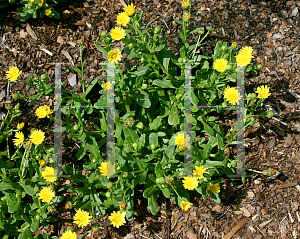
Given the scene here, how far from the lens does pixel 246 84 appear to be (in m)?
4.16

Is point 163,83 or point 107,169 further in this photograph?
point 163,83

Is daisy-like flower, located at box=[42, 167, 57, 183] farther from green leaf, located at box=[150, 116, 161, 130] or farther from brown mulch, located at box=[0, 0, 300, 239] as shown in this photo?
green leaf, located at box=[150, 116, 161, 130]

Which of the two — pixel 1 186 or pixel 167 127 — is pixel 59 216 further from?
pixel 167 127

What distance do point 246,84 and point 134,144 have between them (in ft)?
6.77

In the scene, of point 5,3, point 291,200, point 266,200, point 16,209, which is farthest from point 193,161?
point 5,3

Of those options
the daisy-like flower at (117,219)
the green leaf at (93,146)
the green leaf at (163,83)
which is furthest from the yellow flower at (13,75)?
the daisy-like flower at (117,219)

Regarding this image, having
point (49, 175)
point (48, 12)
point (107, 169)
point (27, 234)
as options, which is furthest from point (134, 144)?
point (48, 12)

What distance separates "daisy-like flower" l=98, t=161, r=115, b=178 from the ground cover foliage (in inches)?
0.5

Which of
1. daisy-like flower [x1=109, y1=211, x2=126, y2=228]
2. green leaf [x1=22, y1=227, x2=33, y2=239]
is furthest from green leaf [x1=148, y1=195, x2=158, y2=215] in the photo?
green leaf [x1=22, y1=227, x2=33, y2=239]

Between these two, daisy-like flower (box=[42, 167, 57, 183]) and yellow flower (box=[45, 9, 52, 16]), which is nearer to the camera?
daisy-like flower (box=[42, 167, 57, 183])

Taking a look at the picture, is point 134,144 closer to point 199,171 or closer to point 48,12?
point 199,171

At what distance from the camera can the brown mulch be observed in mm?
3598

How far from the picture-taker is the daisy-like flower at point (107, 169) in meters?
3.17

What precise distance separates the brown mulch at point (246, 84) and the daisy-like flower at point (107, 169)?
716mm
